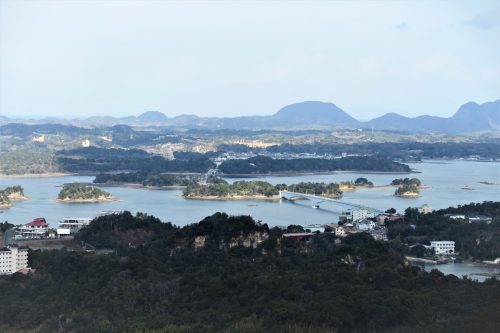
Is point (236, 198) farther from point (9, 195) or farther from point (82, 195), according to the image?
point (9, 195)

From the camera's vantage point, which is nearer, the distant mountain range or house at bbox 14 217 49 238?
house at bbox 14 217 49 238

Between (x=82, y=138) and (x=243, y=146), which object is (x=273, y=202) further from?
(x=82, y=138)

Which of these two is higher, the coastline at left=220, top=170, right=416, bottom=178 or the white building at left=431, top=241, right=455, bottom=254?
the white building at left=431, top=241, right=455, bottom=254

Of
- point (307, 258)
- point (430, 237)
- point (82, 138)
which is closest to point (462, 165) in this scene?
point (82, 138)

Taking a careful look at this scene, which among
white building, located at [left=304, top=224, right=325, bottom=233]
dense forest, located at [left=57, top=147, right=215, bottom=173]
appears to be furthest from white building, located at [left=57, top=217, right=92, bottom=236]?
dense forest, located at [left=57, top=147, right=215, bottom=173]

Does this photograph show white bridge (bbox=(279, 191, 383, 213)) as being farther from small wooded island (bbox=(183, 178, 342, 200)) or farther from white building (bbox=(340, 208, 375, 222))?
white building (bbox=(340, 208, 375, 222))
